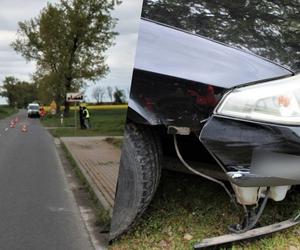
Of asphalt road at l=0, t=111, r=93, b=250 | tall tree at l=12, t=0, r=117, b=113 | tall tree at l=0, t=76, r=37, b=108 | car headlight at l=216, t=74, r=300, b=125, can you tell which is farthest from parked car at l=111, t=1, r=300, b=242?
asphalt road at l=0, t=111, r=93, b=250

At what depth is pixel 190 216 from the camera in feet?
12.6

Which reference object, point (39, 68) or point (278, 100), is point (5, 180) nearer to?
point (39, 68)

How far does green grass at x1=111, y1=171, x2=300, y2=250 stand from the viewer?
359 cm

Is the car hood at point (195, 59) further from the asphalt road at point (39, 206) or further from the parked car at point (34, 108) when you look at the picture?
the asphalt road at point (39, 206)

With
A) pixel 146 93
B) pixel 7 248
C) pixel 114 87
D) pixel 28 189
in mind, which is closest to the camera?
pixel 146 93

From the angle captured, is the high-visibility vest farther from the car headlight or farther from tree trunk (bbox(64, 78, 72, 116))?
the car headlight

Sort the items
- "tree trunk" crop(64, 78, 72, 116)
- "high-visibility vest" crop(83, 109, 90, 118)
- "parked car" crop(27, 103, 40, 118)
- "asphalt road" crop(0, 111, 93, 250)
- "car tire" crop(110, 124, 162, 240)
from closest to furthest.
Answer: "car tire" crop(110, 124, 162, 240), "tree trunk" crop(64, 78, 72, 116), "high-visibility vest" crop(83, 109, 90, 118), "parked car" crop(27, 103, 40, 118), "asphalt road" crop(0, 111, 93, 250)

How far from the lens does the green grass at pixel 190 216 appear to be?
11.8 feet

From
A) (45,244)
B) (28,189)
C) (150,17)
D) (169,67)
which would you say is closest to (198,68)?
Result: (169,67)

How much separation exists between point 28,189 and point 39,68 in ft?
11.9

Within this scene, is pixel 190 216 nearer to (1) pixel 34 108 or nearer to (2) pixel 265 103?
(2) pixel 265 103

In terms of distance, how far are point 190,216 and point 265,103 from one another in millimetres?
1256

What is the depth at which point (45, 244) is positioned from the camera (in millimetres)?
4504

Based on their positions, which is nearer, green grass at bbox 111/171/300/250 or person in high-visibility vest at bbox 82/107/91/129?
person in high-visibility vest at bbox 82/107/91/129
